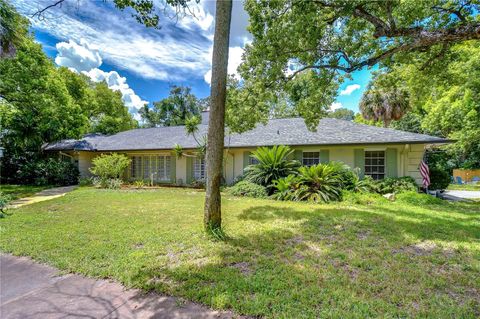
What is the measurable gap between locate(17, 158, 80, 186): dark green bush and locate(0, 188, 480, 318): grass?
33.7 ft

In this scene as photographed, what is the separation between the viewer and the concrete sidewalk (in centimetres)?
281

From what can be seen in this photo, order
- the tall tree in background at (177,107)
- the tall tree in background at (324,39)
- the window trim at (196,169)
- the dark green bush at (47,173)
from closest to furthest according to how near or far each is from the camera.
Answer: the tall tree in background at (324,39)
the window trim at (196,169)
the dark green bush at (47,173)
the tall tree in background at (177,107)

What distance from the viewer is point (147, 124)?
37562mm

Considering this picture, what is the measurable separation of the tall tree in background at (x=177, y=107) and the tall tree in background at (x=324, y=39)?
2568cm

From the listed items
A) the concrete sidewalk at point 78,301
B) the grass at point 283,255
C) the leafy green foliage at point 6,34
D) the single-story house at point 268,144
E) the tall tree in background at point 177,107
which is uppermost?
the tall tree in background at point 177,107

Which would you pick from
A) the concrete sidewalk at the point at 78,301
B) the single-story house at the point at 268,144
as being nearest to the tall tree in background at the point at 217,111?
the concrete sidewalk at the point at 78,301

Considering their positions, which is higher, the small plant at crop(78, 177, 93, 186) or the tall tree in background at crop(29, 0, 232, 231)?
the tall tree in background at crop(29, 0, 232, 231)

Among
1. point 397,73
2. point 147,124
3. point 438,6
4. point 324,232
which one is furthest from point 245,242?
point 147,124

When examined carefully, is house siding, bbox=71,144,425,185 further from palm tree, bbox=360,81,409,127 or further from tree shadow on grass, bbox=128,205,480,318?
palm tree, bbox=360,81,409,127

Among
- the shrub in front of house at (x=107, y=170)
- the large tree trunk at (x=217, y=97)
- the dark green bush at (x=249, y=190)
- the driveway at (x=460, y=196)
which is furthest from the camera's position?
the shrub in front of house at (x=107, y=170)

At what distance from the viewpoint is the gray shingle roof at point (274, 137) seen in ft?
39.3

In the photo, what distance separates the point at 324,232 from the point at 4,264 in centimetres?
620

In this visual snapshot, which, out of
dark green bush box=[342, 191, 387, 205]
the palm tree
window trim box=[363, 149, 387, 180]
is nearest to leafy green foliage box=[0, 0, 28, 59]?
dark green bush box=[342, 191, 387, 205]

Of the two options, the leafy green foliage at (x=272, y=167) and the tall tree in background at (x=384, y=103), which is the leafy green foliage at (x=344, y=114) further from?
the leafy green foliage at (x=272, y=167)
